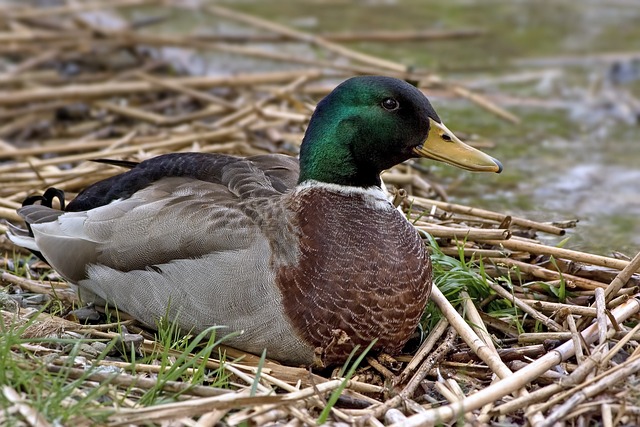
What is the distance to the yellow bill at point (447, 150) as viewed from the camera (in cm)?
386

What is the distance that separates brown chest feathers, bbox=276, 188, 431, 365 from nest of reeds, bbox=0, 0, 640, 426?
140 millimetres

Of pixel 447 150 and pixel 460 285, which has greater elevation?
pixel 447 150

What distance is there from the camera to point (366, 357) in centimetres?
384

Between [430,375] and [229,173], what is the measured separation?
1176 millimetres

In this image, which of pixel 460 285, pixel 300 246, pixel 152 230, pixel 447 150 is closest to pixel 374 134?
pixel 447 150

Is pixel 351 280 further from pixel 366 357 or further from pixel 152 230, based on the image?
pixel 152 230

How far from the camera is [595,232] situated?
566 centimetres

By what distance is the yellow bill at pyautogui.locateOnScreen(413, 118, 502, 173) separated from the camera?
3.86 m

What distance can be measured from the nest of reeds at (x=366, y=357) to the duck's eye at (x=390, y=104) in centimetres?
78

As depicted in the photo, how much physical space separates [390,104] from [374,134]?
0.43ft

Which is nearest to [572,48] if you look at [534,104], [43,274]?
[534,104]

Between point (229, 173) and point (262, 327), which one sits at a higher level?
point (229, 173)

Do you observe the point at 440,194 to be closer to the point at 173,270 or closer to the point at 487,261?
the point at 487,261

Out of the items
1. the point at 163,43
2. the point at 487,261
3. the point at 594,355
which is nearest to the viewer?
A: the point at 594,355
